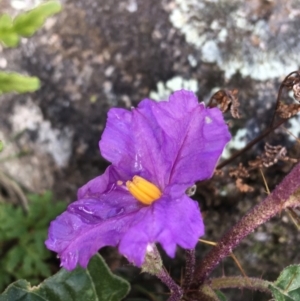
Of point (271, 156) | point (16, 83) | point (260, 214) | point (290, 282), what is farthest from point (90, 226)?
point (16, 83)

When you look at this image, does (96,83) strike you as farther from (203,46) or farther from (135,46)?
(203,46)

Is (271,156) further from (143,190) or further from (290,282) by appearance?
(143,190)

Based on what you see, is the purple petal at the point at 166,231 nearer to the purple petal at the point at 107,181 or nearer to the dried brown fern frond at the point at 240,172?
the purple petal at the point at 107,181

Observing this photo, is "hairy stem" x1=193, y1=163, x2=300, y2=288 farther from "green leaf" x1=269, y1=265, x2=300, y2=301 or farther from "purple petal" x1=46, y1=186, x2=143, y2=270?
"purple petal" x1=46, y1=186, x2=143, y2=270

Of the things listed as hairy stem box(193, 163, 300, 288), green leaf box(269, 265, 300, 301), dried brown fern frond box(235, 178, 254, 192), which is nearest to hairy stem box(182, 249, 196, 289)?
hairy stem box(193, 163, 300, 288)

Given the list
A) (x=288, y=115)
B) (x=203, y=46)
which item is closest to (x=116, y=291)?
(x=288, y=115)

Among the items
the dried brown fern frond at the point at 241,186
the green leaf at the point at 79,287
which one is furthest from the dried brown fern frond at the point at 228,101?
the green leaf at the point at 79,287
